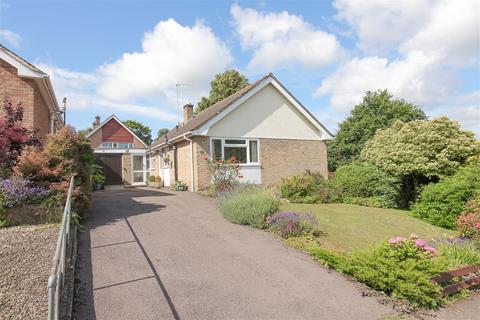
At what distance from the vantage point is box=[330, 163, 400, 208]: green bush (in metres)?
14.8

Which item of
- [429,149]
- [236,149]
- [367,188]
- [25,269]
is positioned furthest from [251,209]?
[429,149]

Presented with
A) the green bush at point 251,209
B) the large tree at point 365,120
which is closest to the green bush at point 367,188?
the green bush at point 251,209

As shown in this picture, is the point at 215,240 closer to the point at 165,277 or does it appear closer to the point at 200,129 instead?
the point at 165,277

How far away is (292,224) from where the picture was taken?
7980mm

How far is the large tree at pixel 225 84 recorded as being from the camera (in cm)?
3459

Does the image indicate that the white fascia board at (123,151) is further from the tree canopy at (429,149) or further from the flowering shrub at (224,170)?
the tree canopy at (429,149)

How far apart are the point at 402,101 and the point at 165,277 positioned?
32549mm

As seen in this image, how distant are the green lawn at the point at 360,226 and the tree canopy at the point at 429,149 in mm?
2776

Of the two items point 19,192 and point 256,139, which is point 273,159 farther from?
point 19,192

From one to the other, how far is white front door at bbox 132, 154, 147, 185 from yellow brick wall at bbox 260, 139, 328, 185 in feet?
A: 38.8

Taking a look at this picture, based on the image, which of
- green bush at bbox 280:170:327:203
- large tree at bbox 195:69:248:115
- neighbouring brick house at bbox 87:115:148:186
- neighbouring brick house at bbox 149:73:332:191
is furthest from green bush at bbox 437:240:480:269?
large tree at bbox 195:69:248:115

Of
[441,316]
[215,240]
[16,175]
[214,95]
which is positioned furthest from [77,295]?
[214,95]

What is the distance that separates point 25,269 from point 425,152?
Answer: 15.2m

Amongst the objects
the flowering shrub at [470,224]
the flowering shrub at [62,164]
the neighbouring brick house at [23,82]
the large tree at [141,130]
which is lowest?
the flowering shrub at [470,224]
